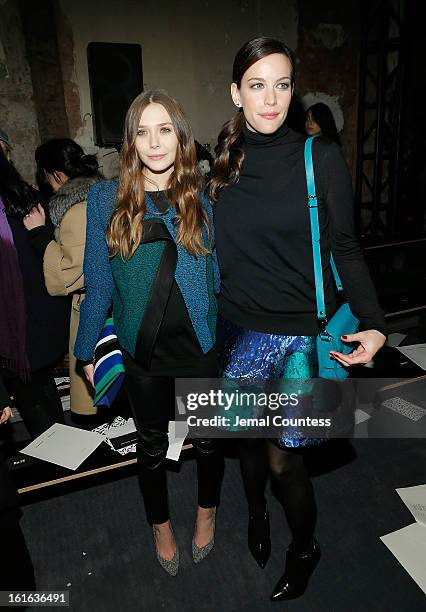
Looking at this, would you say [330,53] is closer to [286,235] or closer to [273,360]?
[286,235]

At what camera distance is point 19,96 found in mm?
4555

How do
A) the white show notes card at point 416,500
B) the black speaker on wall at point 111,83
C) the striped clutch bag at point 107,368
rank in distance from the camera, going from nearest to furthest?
the striped clutch bag at point 107,368, the white show notes card at point 416,500, the black speaker on wall at point 111,83

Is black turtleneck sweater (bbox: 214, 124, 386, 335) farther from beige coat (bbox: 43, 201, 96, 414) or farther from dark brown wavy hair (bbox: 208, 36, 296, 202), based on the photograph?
beige coat (bbox: 43, 201, 96, 414)

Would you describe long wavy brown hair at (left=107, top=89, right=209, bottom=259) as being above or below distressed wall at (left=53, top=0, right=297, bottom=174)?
below

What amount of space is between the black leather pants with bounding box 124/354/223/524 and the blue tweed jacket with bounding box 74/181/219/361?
0.44ft

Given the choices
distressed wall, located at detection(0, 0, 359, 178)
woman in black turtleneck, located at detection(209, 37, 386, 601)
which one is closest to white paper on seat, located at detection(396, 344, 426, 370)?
woman in black turtleneck, located at detection(209, 37, 386, 601)

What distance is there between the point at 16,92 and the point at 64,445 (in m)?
3.74

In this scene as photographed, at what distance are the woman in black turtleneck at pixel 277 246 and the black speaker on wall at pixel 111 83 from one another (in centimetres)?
381

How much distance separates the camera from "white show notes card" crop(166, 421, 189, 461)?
2209mm

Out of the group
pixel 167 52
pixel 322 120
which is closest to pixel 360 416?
pixel 322 120

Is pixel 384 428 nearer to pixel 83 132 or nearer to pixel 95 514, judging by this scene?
pixel 95 514

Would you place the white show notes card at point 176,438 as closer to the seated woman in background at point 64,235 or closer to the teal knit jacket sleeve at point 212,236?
the seated woman in background at point 64,235

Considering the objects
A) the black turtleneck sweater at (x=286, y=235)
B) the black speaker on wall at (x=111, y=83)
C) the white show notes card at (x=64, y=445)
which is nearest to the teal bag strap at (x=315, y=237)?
the black turtleneck sweater at (x=286, y=235)

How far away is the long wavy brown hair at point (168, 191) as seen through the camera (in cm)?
143
